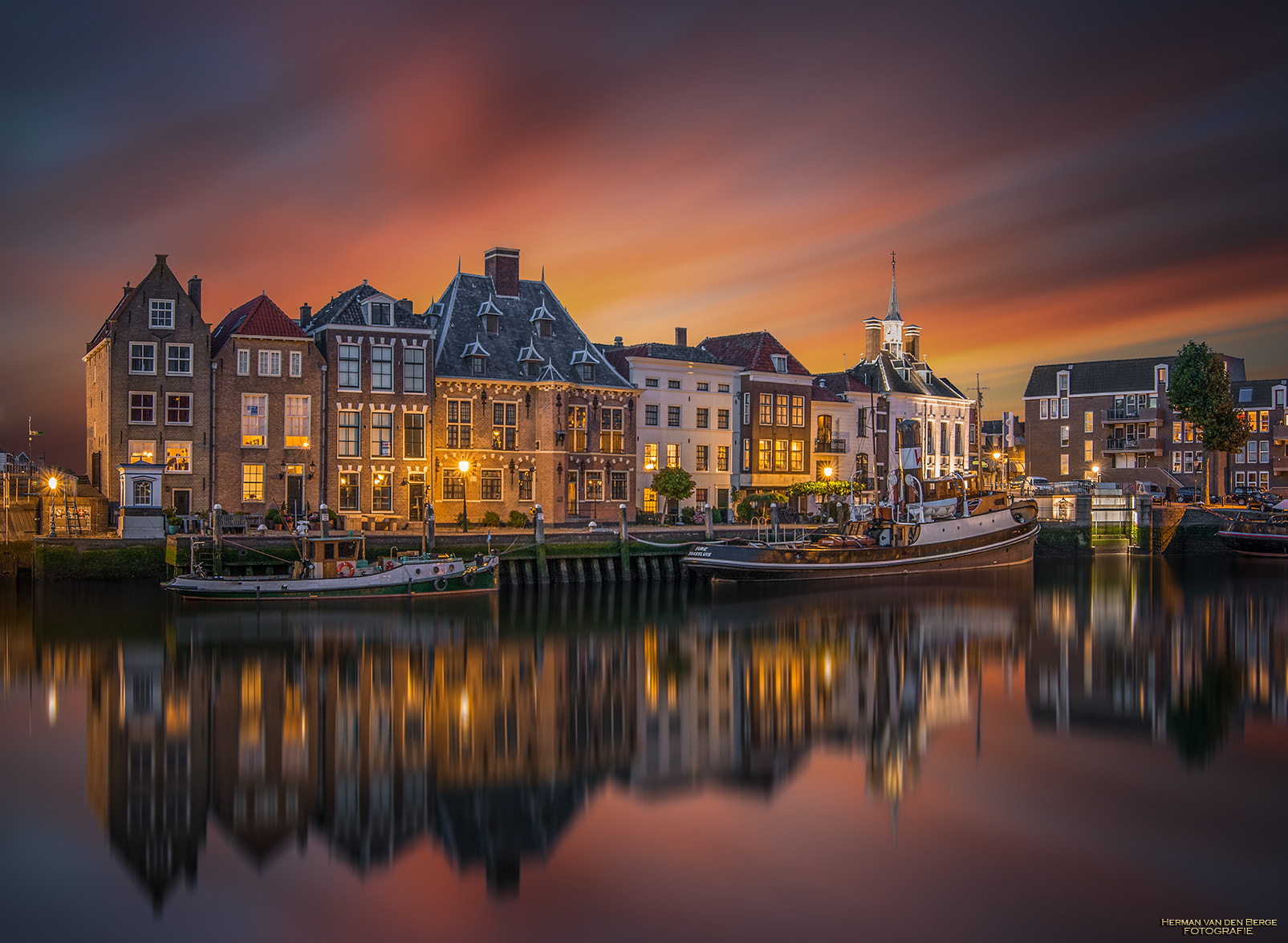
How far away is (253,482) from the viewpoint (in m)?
45.4

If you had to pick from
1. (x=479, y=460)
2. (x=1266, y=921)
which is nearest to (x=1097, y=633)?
(x=1266, y=921)

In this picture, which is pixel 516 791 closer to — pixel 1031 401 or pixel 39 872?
pixel 39 872

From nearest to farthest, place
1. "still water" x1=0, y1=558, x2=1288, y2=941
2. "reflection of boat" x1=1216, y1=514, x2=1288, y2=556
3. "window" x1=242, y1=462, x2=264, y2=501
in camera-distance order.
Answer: "still water" x1=0, y1=558, x2=1288, y2=941
"window" x1=242, y1=462, x2=264, y2=501
"reflection of boat" x1=1216, y1=514, x2=1288, y2=556

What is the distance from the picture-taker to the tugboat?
4388 cm

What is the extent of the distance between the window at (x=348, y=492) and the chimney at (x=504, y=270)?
12.9m

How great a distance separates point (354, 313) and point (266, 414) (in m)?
5.94

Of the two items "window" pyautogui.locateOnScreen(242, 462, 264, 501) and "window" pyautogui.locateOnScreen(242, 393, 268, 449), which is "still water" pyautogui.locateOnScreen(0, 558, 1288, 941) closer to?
"window" pyautogui.locateOnScreen(242, 462, 264, 501)

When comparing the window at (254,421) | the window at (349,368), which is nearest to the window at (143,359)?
the window at (254,421)

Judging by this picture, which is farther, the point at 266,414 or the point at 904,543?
the point at 904,543

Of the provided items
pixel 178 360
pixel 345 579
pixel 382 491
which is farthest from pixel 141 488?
pixel 345 579

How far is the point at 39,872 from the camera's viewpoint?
13156mm

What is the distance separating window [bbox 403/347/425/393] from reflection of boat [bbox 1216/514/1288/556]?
4689cm

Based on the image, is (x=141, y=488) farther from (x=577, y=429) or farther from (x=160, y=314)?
(x=577, y=429)

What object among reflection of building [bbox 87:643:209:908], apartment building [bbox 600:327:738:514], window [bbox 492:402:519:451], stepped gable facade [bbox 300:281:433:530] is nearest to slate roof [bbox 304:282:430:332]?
stepped gable facade [bbox 300:281:433:530]
